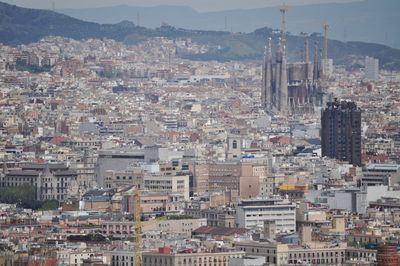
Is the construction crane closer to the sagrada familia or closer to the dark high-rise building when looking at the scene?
the dark high-rise building

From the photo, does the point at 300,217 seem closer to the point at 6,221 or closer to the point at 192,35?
the point at 6,221

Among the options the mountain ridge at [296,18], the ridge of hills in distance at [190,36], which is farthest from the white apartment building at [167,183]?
the mountain ridge at [296,18]

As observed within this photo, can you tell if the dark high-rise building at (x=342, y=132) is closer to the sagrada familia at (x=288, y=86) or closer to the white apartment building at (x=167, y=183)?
the white apartment building at (x=167, y=183)

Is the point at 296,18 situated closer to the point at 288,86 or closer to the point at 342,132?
the point at 288,86

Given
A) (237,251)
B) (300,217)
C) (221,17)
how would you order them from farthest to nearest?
(221,17), (300,217), (237,251)


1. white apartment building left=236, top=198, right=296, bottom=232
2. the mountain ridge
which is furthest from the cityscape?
the mountain ridge

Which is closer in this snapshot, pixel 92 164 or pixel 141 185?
pixel 141 185

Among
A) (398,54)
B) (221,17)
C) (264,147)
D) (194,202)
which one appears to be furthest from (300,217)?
(221,17)
